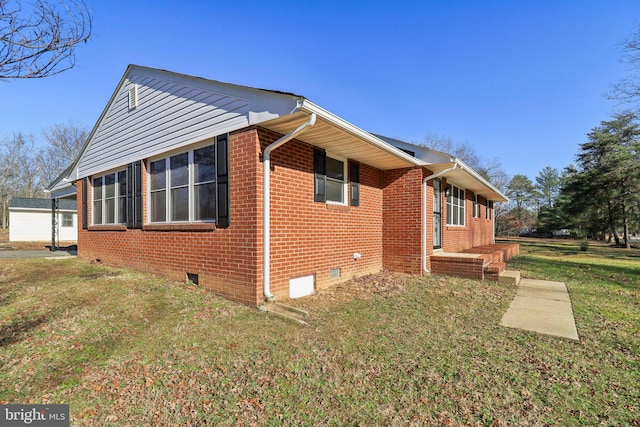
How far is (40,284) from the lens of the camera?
19.5 ft

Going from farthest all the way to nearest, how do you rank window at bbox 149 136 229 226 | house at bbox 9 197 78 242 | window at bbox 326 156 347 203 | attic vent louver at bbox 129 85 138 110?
house at bbox 9 197 78 242 < attic vent louver at bbox 129 85 138 110 < window at bbox 326 156 347 203 < window at bbox 149 136 229 226

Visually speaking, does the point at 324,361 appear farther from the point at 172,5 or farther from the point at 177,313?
the point at 172,5

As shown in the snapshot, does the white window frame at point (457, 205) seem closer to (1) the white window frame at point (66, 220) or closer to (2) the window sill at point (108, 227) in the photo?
(2) the window sill at point (108, 227)

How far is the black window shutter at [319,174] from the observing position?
19.4 ft

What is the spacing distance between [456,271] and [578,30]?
7.28 m

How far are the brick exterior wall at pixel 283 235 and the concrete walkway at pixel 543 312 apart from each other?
7.80 ft

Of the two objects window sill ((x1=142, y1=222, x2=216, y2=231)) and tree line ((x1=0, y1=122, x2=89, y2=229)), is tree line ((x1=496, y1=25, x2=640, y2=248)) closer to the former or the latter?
window sill ((x1=142, y1=222, x2=216, y2=231))

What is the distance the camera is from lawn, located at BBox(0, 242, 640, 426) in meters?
2.33

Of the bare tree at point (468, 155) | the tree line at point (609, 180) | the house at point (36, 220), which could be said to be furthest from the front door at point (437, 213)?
the bare tree at point (468, 155)

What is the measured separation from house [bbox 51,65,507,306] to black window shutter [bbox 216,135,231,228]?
19 millimetres

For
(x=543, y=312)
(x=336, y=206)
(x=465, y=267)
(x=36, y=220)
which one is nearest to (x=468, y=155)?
(x=465, y=267)

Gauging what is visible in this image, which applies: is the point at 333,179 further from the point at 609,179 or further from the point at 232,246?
the point at 609,179

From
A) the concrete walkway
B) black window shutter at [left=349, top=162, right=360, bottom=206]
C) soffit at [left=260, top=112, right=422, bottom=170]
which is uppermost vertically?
soffit at [left=260, top=112, right=422, bottom=170]

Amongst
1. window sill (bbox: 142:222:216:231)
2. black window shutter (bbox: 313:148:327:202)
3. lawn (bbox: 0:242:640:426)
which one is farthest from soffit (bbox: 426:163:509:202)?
window sill (bbox: 142:222:216:231)
